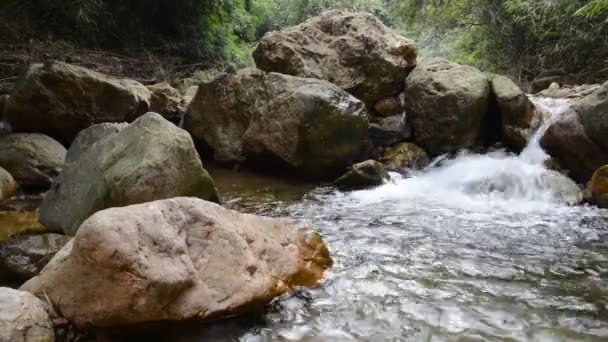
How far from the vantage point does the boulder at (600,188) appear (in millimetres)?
4566

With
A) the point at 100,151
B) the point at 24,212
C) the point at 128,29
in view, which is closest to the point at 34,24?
the point at 128,29

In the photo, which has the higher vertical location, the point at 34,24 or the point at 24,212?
the point at 34,24

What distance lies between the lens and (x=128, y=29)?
9672mm

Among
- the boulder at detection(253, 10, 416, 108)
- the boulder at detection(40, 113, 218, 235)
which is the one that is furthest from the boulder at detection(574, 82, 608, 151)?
the boulder at detection(40, 113, 218, 235)

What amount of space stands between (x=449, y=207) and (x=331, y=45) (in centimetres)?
429

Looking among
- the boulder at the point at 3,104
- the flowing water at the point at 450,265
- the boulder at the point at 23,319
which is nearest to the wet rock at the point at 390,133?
the flowing water at the point at 450,265

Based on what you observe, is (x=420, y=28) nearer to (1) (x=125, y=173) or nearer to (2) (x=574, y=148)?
(2) (x=574, y=148)

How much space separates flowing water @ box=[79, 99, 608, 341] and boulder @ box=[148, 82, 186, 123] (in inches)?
106

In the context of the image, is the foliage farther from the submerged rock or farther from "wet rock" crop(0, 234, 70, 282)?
"wet rock" crop(0, 234, 70, 282)

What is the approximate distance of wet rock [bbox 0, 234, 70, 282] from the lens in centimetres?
278

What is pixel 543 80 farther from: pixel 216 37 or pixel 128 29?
pixel 128 29

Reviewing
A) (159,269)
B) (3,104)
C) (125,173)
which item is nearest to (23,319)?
(159,269)

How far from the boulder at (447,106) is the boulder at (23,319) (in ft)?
19.6

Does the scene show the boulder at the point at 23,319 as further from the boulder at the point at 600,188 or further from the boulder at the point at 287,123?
the boulder at the point at 600,188
